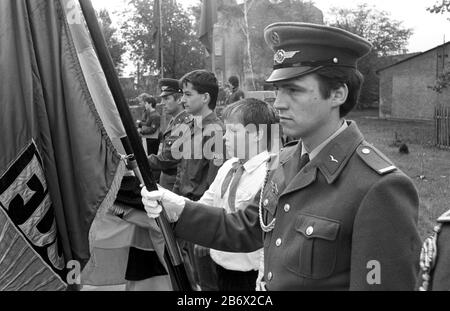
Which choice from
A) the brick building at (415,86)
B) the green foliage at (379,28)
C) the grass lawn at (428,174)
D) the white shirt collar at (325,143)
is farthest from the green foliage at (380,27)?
the white shirt collar at (325,143)

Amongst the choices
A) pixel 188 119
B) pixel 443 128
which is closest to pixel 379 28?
pixel 443 128

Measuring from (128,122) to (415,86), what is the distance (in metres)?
38.0

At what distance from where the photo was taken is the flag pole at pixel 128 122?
6.69 feet

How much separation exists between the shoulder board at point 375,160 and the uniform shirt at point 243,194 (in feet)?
3.53

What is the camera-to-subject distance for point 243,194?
3.06m

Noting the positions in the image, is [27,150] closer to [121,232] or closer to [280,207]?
[280,207]

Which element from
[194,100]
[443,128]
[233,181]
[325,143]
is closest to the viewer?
[325,143]

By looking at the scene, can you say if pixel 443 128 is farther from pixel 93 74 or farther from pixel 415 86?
pixel 415 86

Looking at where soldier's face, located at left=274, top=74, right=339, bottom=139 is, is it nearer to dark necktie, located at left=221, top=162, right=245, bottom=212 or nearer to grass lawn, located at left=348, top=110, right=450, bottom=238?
dark necktie, located at left=221, top=162, right=245, bottom=212

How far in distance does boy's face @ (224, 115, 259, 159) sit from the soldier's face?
109cm

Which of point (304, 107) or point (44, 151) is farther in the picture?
point (44, 151)

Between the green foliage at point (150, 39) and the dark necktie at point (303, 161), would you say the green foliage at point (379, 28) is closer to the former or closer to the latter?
the green foliage at point (150, 39)

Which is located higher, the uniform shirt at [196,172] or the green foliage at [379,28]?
the green foliage at [379,28]
